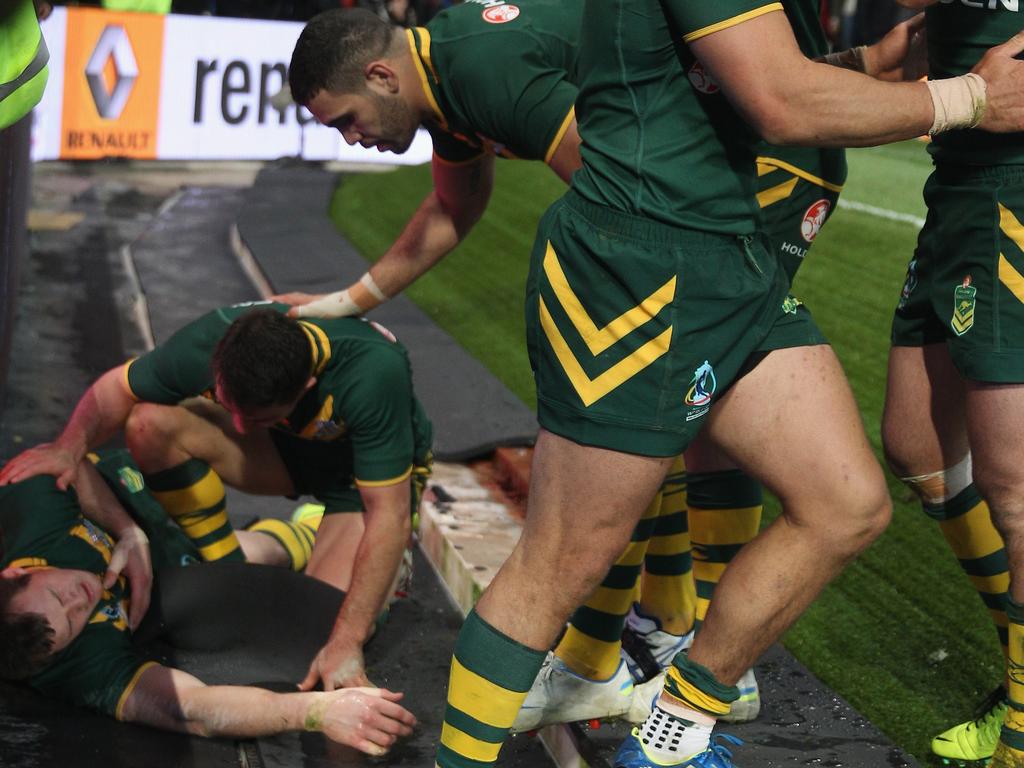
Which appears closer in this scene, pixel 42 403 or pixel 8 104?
pixel 8 104

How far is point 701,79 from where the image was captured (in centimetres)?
202

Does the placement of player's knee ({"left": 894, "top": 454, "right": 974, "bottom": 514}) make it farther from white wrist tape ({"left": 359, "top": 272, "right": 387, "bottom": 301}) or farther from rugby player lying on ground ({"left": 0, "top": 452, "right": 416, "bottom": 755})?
white wrist tape ({"left": 359, "top": 272, "right": 387, "bottom": 301})

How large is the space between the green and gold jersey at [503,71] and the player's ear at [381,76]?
0.06 m

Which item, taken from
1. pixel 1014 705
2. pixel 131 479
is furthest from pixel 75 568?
pixel 1014 705

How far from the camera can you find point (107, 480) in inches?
141

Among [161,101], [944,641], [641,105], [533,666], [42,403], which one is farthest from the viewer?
[161,101]

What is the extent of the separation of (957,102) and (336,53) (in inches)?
56.1

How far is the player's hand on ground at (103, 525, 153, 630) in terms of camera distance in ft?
10.7

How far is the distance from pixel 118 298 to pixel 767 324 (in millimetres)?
5705

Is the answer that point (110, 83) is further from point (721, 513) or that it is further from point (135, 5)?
point (721, 513)

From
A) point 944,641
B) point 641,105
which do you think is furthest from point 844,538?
point 944,641

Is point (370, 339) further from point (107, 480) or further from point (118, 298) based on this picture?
point (118, 298)

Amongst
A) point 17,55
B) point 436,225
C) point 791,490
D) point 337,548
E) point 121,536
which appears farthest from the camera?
point 337,548

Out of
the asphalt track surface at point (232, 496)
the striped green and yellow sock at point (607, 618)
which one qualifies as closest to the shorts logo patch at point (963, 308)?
the striped green and yellow sock at point (607, 618)
